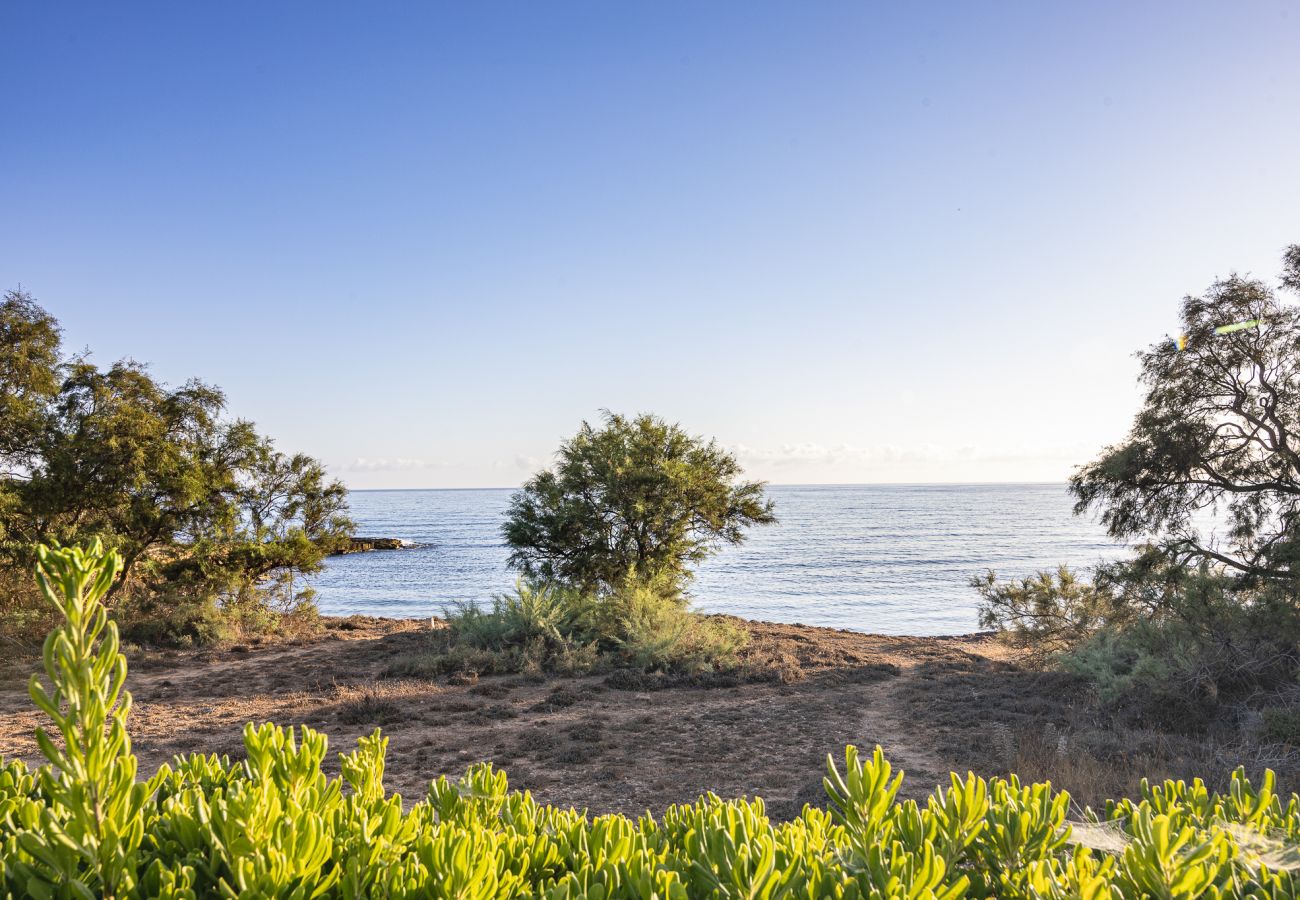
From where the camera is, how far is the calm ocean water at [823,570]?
30.8 meters

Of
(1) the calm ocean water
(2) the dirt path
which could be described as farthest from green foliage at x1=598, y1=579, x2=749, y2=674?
(1) the calm ocean water

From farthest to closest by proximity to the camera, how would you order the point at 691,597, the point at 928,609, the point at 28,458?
the point at 928,609, the point at 691,597, the point at 28,458

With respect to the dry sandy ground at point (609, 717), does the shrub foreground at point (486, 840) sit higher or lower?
higher

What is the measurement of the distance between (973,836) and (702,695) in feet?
33.0

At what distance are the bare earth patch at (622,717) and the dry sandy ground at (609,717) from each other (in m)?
0.03

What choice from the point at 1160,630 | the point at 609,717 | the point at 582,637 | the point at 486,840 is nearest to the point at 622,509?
the point at 582,637

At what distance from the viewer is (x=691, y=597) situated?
58.2 feet

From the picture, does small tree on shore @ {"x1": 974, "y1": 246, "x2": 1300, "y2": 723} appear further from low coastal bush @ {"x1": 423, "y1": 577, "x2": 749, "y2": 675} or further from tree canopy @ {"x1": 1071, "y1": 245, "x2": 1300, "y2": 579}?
low coastal bush @ {"x1": 423, "y1": 577, "x2": 749, "y2": 675}

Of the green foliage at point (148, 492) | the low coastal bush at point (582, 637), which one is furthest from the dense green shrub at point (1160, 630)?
the green foliage at point (148, 492)

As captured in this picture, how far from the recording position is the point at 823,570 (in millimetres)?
43344

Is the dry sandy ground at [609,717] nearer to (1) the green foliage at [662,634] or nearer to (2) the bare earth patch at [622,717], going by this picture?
(2) the bare earth patch at [622,717]

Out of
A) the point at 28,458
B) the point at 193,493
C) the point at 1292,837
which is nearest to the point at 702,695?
the point at 1292,837

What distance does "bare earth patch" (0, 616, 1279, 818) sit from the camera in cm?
777

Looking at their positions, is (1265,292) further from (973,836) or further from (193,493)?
(193,493)
